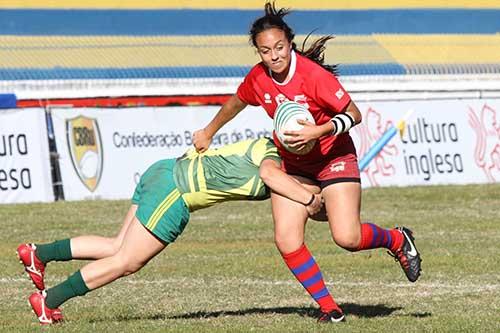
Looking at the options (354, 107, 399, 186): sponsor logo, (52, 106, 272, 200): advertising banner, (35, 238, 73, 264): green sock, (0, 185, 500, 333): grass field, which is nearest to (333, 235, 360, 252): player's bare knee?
(0, 185, 500, 333): grass field

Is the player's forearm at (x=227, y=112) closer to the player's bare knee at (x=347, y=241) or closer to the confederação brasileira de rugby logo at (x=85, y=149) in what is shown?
the player's bare knee at (x=347, y=241)

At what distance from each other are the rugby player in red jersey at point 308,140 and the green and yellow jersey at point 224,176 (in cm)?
12

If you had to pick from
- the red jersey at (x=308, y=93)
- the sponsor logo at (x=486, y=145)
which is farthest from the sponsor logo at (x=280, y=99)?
the sponsor logo at (x=486, y=145)

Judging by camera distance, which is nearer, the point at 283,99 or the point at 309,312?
the point at 283,99

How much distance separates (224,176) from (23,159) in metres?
12.1

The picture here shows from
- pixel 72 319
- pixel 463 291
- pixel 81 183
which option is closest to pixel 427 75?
pixel 81 183

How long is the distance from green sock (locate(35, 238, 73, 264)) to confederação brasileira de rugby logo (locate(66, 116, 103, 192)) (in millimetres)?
11690

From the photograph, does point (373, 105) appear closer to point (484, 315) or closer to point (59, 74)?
point (59, 74)

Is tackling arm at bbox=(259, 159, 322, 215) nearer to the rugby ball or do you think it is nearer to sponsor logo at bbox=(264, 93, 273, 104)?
the rugby ball

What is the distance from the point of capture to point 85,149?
19.7 m

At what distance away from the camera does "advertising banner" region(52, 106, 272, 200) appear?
19.6 meters

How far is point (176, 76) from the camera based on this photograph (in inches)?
1085

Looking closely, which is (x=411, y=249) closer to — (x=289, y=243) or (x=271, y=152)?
(x=289, y=243)

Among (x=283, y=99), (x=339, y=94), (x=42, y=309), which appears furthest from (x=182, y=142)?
(x=339, y=94)
